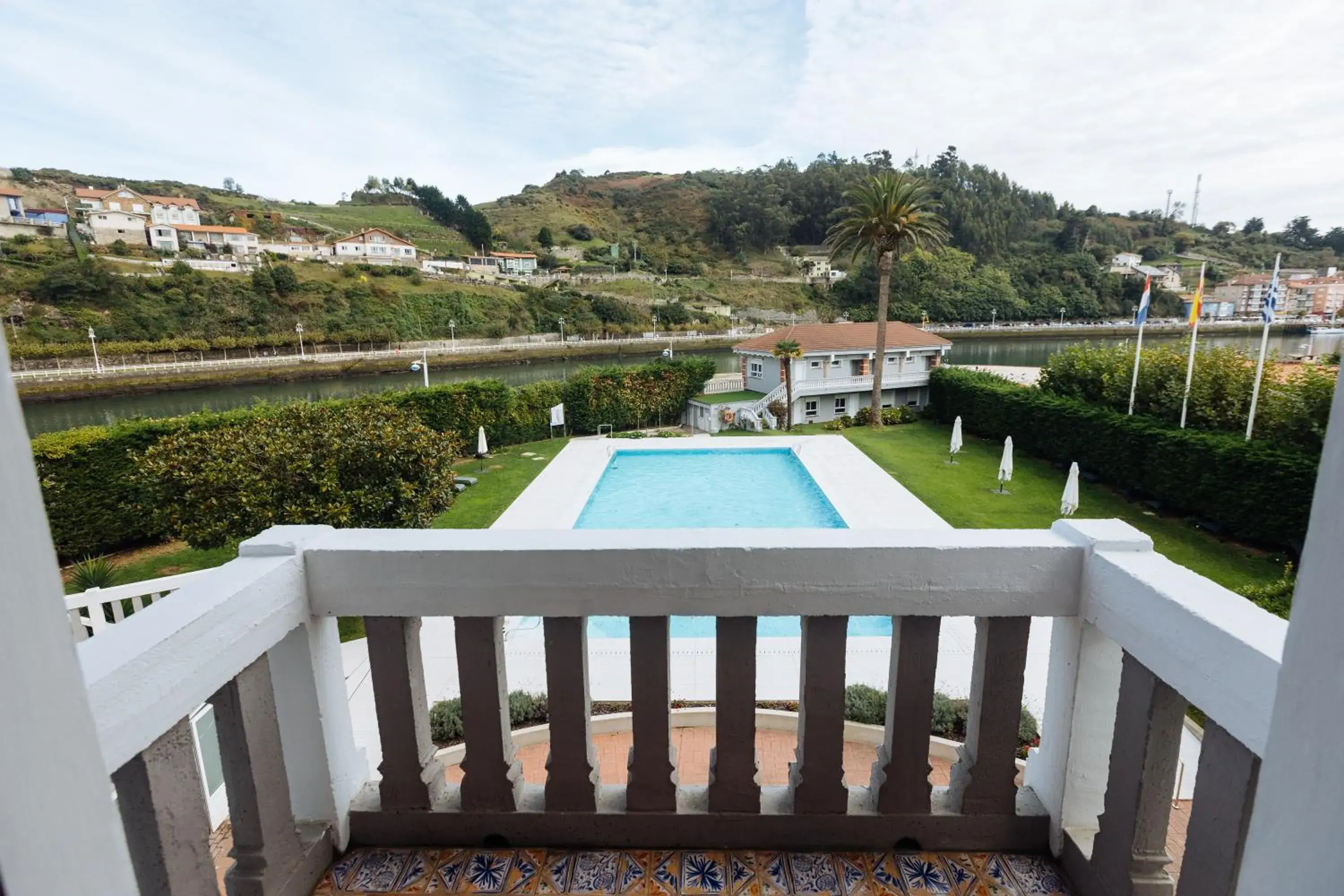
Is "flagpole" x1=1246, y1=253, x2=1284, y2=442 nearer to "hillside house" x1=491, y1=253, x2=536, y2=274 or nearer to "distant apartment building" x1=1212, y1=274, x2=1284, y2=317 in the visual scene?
"distant apartment building" x1=1212, y1=274, x2=1284, y2=317

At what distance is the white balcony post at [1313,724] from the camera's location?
0.61 meters

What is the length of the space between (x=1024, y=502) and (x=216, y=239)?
60.8 metres

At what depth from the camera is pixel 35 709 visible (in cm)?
55

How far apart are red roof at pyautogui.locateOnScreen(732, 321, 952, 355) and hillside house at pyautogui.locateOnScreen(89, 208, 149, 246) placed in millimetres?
47802

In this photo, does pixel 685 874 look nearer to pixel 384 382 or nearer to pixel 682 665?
pixel 682 665

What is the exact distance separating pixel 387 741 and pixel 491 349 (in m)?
47.3

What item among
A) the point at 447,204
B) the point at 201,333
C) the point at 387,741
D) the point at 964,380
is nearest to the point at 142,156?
the point at 387,741

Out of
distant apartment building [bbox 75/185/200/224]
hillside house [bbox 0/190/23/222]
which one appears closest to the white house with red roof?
hillside house [bbox 0/190/23/222]

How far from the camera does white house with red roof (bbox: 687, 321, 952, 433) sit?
22.9 meters

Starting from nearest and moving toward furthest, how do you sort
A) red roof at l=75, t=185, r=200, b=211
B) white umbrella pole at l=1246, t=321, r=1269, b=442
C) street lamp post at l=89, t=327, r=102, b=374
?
1. white umbrella pole at l=1246, t=321, r=1269, b=442
2. street lamp post at l=89, t=327, r=102, b=374
3. red roof at l=75, t=185, r=200, b=211

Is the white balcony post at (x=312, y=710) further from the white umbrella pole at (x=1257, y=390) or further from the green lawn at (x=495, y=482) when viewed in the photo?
the white umbrella pole at (x=1257, y=390)

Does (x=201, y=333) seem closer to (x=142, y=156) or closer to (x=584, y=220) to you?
(x=142, y=156)

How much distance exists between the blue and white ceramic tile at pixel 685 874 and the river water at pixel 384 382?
15297 millimetres

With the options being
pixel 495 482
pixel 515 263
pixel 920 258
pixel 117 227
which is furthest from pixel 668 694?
pixel 515 263
